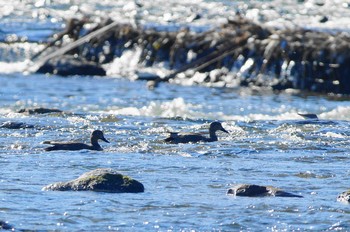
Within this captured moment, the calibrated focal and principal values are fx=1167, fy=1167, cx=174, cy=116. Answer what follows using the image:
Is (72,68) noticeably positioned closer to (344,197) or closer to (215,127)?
(215,127)

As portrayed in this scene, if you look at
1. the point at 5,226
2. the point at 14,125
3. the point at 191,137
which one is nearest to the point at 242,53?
the point at 14,125

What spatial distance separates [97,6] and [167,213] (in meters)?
38.5

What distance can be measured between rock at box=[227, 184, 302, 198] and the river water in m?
0.14

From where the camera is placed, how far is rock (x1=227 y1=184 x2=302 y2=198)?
1180 cm

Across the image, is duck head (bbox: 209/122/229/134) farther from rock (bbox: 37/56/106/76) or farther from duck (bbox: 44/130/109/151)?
rock (bbox: 37/56/106/76)

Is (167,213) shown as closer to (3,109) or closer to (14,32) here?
(3,109)

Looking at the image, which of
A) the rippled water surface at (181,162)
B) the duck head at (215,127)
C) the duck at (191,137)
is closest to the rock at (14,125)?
the rippled water surface at (181,162)

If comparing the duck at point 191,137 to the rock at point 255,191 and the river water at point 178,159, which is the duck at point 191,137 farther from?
the rock at point 255,191

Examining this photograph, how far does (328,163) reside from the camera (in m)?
14.4

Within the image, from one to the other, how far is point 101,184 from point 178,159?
287 cm

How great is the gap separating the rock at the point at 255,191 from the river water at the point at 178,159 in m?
0.14

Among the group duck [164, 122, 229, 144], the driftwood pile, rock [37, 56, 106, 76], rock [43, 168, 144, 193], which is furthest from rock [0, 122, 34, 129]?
rock [37, 56, 106, 76]

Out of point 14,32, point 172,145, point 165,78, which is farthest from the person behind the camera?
point 14,32

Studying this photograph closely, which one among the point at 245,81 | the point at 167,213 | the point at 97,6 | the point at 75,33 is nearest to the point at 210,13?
the point at 97,6
